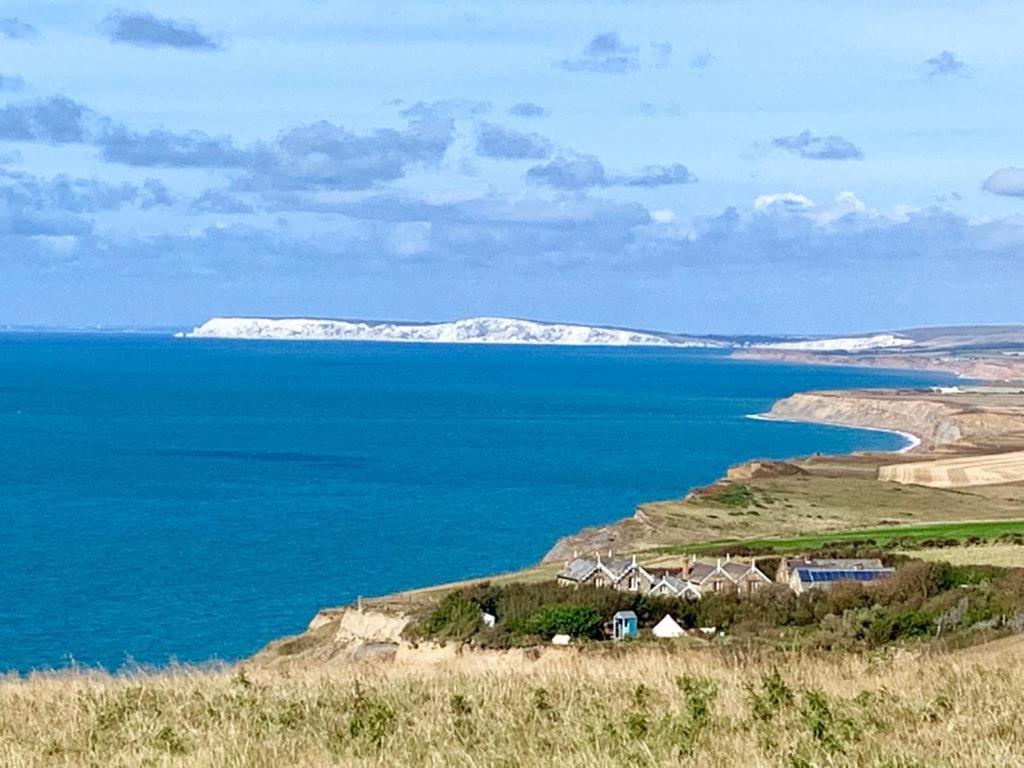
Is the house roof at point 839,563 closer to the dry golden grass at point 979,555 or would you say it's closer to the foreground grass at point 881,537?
the dry golden grass at point 979,555

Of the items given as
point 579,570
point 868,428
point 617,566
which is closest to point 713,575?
point 617,566

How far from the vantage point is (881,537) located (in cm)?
4659

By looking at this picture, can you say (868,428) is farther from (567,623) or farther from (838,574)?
(567,623)

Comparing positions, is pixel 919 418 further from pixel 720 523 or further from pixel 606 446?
pixel 720 523

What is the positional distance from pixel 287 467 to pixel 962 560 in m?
63.3

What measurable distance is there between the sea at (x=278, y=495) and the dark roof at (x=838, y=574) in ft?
51.3

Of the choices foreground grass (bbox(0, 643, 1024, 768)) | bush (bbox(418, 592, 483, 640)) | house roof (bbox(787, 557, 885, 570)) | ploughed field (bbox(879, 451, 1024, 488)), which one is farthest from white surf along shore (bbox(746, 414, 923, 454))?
foreground grass (bbox(0, 643, 1024, 768))

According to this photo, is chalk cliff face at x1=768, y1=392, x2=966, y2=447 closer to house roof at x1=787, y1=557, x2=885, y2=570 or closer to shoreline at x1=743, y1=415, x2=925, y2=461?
shoreline at x1=743, y1=415, x2=925, y2=461

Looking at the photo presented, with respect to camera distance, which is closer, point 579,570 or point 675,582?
point 675,582

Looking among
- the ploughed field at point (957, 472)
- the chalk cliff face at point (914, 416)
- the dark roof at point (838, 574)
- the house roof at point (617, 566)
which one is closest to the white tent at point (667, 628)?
the dark roof at point (838, 574)

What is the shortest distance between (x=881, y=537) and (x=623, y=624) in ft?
66.8

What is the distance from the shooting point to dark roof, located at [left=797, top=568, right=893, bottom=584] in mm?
32719

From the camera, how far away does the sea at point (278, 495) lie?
45.0 meters

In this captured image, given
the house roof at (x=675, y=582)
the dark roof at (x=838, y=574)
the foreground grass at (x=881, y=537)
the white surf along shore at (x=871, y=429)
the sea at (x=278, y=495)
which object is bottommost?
the white surf along shore at (x=871, y=429)
